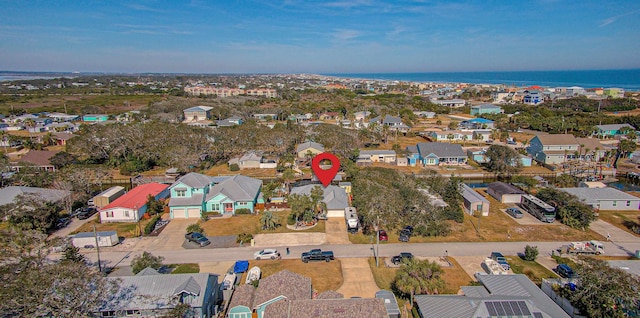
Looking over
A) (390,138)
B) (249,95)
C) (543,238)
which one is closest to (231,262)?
(543,238)

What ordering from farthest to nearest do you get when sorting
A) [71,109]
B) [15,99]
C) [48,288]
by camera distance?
[15,99] < [71,109] < [48,288]

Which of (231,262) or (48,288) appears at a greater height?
(48,288)

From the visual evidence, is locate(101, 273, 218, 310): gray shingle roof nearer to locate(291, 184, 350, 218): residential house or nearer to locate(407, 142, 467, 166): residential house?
locate(291, 184, 350, 218): residential house

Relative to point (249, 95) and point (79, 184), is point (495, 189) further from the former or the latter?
point (249, 95)

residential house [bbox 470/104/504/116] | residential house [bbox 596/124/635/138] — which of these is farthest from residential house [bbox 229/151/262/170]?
residential house [bbox 470/104/504/116]

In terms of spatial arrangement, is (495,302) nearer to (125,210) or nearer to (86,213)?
(125,210)

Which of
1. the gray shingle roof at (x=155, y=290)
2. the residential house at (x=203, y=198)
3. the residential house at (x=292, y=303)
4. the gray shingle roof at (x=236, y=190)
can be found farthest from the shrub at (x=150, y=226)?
the residential house at (x=292, y=303)
